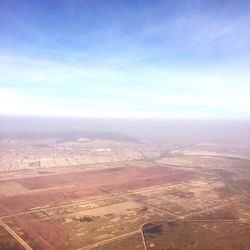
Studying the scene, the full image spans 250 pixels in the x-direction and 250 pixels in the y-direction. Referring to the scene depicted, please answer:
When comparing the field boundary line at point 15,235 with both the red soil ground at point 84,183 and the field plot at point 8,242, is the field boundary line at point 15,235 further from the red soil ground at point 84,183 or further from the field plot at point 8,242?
the red soil ground at point 84,183

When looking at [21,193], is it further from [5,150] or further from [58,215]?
[5,150]

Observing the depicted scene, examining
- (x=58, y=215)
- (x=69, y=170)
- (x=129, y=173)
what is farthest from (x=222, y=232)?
(x=69, y=170)

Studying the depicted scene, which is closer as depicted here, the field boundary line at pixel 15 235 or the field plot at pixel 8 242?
the field plot at pixel 8 242

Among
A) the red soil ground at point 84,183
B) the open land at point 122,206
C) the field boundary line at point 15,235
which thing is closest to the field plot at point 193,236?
the open land at point 122,206

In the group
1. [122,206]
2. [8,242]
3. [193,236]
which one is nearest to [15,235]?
[8,242]

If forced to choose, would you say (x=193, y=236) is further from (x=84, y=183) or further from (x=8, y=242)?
(x=84, y=183)

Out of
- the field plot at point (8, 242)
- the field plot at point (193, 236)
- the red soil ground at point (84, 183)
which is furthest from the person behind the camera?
the red soil ground at point (84, 183)

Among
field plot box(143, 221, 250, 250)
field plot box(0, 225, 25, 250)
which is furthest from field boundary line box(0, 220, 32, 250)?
field plot box(143, 221, 250, 250)
